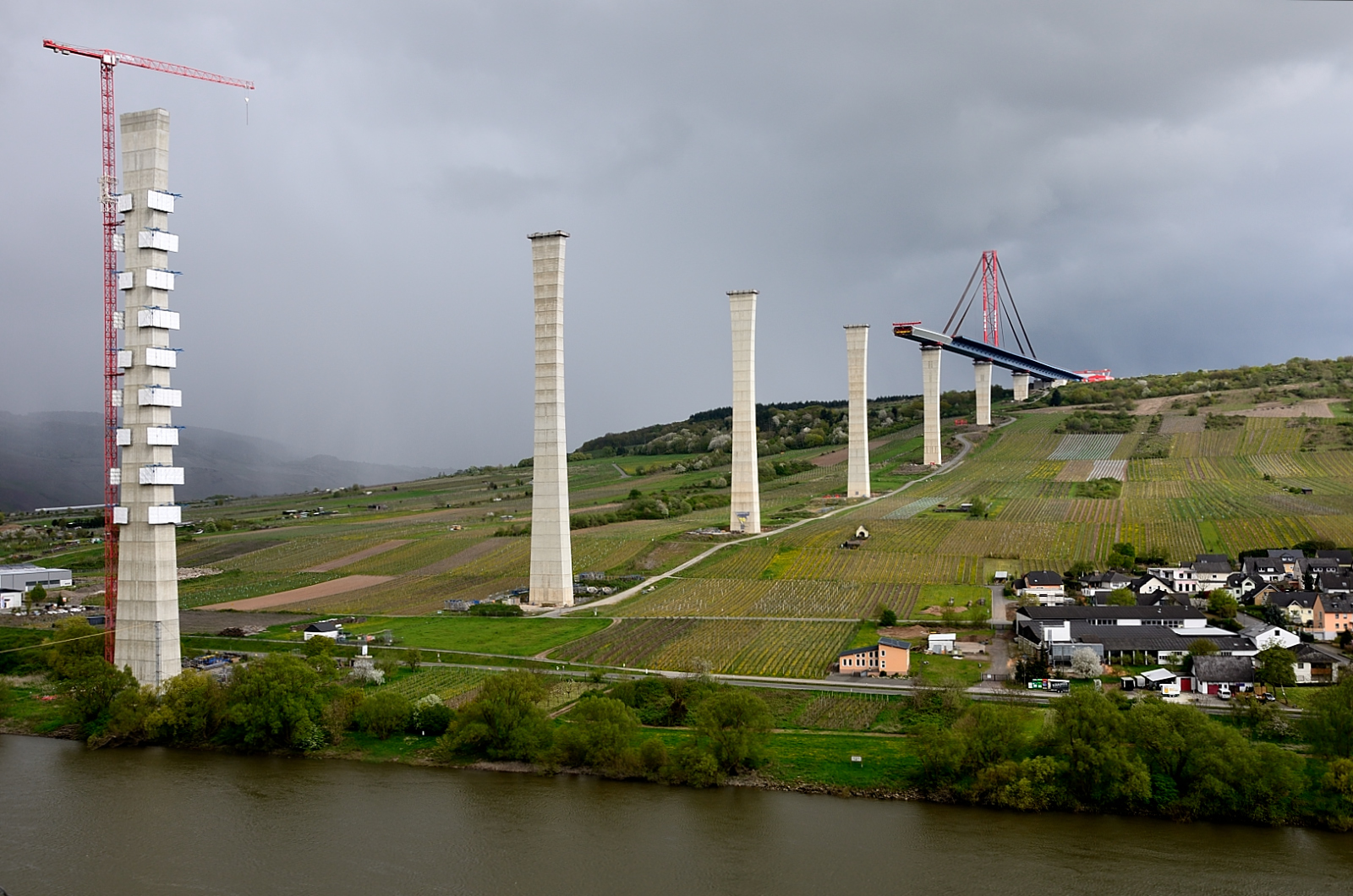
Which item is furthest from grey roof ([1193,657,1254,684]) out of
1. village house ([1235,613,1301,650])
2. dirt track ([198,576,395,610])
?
dirt track ([198,576,395,610])

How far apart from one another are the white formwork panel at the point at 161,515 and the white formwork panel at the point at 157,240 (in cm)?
930

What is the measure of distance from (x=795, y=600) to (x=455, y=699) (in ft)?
71.3

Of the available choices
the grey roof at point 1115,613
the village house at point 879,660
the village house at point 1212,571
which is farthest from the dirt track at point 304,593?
the village house at point 1212,571

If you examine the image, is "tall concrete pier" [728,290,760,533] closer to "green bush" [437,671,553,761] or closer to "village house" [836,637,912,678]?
"village house" [836,637,912,678]

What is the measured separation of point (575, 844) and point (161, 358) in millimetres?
23659

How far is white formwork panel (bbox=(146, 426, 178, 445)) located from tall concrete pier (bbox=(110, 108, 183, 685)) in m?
0.03

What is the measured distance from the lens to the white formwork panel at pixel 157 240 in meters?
37.7

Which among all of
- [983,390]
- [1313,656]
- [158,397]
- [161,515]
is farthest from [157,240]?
[983,390]

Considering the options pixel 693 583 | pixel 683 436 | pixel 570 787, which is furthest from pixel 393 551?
pixel 683 436

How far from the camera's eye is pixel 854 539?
226 feet

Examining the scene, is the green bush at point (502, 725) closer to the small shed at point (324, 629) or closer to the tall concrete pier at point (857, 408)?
the small shed at point (324, 629)

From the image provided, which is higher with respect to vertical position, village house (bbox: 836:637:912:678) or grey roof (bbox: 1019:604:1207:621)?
grey roof (bbox: 1019:604:1207:621)

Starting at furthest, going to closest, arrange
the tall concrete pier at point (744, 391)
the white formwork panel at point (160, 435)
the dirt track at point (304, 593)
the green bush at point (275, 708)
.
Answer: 1. the tall concrete pier at point (744, 391)
2. the dirt track at point (304, 593)
3. the white formwork panel at point (160, 435)
4. the green bush at point (275, 708)

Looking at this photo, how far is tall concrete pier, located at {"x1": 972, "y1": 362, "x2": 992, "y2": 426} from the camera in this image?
125125mm
